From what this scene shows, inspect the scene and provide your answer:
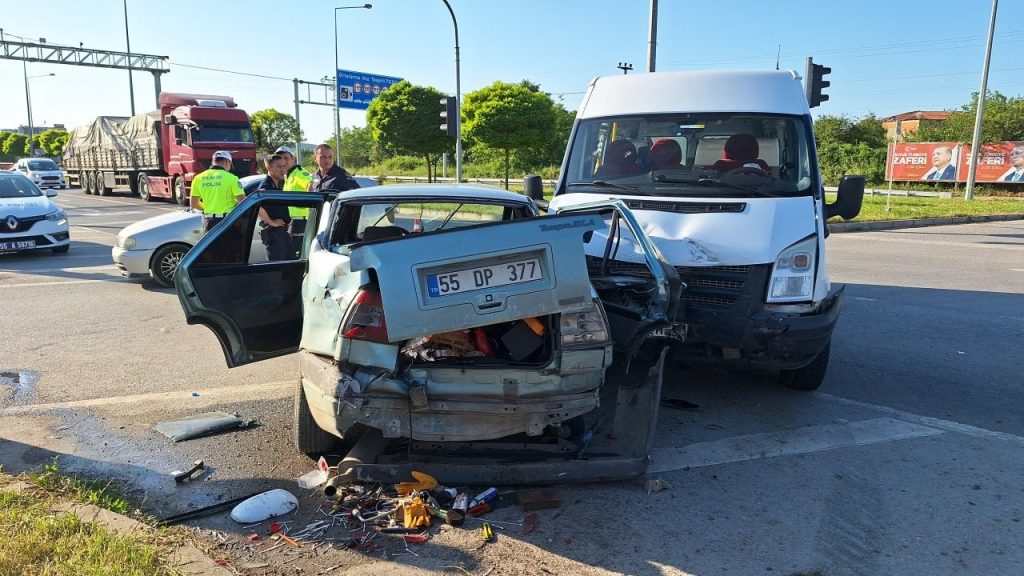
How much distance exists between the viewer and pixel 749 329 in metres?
4.40

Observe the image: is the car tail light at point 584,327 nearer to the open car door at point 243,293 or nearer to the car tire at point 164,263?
the open car door at point 243,293

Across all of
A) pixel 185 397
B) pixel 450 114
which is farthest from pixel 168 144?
pixel 185 397

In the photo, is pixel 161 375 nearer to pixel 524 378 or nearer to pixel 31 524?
pixel 31 524

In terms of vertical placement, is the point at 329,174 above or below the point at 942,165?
below

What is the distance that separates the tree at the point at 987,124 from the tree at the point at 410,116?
1025 inches

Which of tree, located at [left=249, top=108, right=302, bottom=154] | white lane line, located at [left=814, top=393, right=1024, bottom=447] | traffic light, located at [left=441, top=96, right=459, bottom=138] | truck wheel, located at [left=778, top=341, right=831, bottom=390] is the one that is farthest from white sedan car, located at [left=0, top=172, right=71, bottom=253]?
tree, located at [left=249, top=108, right=302, bottom=154]

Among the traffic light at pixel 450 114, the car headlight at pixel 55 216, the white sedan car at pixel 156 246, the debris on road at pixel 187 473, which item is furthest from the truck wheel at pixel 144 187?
the debris on road at pixel 187 473

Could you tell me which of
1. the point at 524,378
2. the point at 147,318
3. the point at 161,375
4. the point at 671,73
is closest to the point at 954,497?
the point at 524,378

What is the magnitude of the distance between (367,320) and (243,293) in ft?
4.92

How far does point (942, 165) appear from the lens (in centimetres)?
3547

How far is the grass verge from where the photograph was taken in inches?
106

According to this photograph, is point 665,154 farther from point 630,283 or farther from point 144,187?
point 144,187

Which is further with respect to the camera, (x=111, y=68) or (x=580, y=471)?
(x=111, y=68)

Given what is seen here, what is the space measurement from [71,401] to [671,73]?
5539 mm
